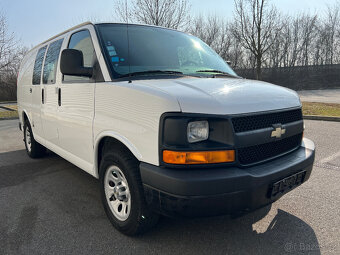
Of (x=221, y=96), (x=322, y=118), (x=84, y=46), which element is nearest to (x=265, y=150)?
(x=221, y=96)

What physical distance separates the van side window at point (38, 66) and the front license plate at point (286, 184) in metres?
3.88

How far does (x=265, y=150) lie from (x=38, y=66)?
397cm

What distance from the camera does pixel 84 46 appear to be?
121 inches

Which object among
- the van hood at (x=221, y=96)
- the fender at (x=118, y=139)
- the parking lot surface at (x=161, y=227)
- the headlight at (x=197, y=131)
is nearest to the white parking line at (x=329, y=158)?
the parking lot surface at (x=161, y=227)

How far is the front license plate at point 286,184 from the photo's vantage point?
2.12m

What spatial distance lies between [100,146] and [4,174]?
2681mm

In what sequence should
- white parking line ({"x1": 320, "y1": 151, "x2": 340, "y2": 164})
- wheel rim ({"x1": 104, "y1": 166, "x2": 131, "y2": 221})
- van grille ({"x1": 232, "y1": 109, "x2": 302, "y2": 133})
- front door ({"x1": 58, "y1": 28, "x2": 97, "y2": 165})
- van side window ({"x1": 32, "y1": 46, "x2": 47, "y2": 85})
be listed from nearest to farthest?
van grille ({"x1": 232, "y1": 109, "x2": 302, "y2": 133}), wheel rim ({"x1": 104, "y1": 166, "x2": 131, "y2": 221}), front door ({"x1": 58, "y1": 28, "x2": 97, "y2": 165}), van side window ({"x1": 32, "y1": 46, "x2": 47, "y2": 85}), white parking line ({"x1": 320, "y1": 151, "x2": 340, "y2": 164})

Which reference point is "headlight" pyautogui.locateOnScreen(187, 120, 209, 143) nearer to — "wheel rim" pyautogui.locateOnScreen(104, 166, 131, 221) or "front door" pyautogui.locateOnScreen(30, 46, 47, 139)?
"wheel rim" pyautogui.locateOnScreen(104, 166, 131, 221)

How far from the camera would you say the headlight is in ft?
6.38

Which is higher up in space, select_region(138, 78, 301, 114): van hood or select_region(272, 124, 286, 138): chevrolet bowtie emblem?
select_region(138, 78, 301, 114): van hood

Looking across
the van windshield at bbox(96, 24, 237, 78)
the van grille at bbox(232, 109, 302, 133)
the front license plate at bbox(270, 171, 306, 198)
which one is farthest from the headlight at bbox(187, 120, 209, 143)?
the van windshield at bbox(96, 24, 237, 78)

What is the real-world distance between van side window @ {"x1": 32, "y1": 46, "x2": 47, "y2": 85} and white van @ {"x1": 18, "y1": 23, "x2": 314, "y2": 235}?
1.16 m

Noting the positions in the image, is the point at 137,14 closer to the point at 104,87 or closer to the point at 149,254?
the point at 104,87

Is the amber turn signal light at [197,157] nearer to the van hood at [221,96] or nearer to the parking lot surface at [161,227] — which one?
the van hood at [221,96]
